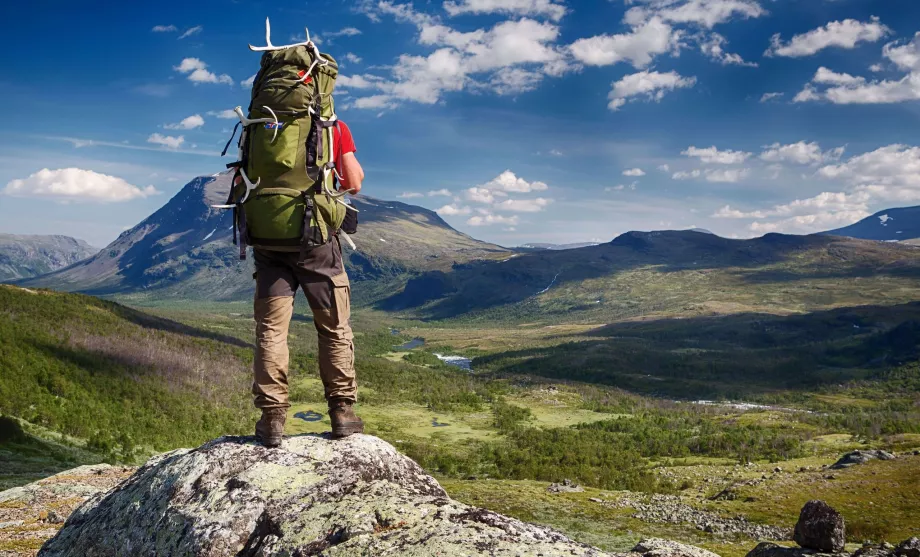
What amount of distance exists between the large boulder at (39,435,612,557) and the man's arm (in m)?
3.90

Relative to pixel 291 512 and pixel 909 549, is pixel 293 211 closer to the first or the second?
pixel 291 512

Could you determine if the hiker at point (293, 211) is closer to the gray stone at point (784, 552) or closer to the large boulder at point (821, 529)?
the gray stone at point (784, 552)

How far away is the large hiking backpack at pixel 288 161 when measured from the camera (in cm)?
826

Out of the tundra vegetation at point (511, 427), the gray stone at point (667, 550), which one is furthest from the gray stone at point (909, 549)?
the tundra vegetation at point (511, 427)

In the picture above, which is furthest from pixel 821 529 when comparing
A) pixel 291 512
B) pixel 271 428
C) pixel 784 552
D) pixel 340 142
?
pixel 340 142

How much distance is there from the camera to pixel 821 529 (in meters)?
20.5

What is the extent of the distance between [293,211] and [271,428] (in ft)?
10.3

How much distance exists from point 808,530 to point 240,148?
76.2 ft

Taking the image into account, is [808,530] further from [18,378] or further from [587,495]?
[18,378]

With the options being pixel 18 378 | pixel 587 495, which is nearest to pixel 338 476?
pixel 587 495

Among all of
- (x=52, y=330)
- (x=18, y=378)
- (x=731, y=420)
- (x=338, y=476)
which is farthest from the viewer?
(x=731, y=420)

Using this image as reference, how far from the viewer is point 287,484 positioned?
7305 mm

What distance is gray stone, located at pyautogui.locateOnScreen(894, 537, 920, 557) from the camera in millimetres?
19516

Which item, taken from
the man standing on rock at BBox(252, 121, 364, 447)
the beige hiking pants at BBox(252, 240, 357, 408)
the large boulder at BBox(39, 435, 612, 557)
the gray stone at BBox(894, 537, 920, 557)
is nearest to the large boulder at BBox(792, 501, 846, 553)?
the gray stone at BBox(894, 537, 920, 557)
